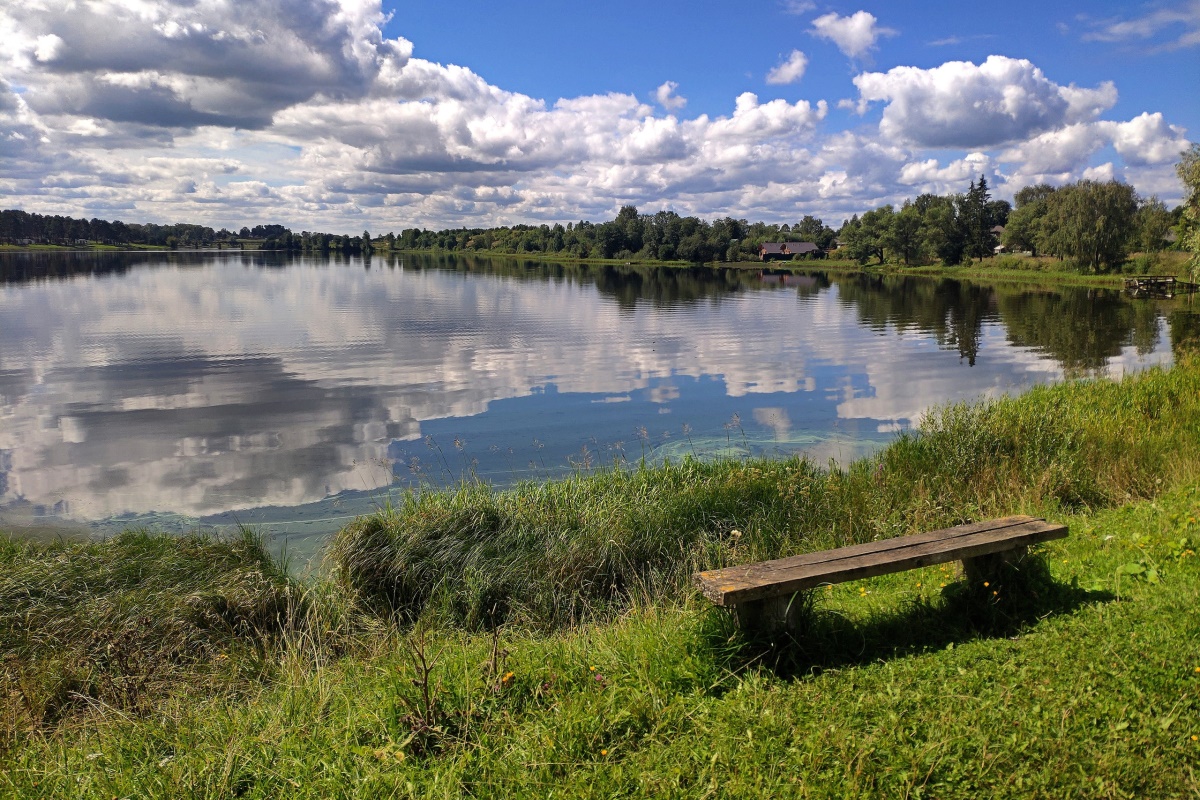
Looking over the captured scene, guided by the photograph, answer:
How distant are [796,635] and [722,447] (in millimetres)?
10551

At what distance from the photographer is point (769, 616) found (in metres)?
5.12

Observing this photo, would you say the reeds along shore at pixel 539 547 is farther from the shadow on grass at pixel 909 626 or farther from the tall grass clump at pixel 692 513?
the shadow on grass at pixel 909 626

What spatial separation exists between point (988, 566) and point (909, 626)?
847 mm

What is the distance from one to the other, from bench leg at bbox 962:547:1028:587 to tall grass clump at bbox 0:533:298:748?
5.77m

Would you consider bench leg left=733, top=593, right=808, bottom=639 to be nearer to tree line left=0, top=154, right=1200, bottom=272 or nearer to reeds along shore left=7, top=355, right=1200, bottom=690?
reeds along shore left=7, top=355, right=1200, bottom=690

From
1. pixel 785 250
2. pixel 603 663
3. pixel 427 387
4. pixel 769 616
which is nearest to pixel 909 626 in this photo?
pixel 769 616

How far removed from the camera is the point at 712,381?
80.1 ft

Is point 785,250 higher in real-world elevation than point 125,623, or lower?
higher

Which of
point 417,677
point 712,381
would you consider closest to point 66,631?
point 417,677

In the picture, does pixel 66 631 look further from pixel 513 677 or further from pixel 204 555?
pixel 513 677

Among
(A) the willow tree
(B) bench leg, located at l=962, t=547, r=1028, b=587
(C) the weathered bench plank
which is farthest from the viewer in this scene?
(A) the willow tree

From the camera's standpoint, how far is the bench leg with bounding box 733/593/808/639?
5.09 metres

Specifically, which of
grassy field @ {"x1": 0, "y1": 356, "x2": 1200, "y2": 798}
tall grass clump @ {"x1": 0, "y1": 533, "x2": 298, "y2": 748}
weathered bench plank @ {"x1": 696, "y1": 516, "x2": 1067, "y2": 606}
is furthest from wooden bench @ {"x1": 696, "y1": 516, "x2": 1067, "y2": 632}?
tall grass clump @ {"x1": 0, "y1": 533, "x2": 298, "y2": 748}

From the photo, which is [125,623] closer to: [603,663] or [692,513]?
[603,663]
